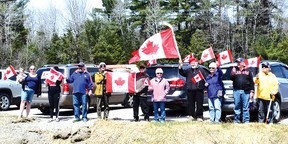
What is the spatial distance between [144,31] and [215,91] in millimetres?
50034

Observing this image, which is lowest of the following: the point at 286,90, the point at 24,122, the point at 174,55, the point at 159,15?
the point at 24,122

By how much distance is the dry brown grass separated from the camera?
8.48 meters

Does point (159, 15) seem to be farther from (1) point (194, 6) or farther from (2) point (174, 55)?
(2) point (174, 55)

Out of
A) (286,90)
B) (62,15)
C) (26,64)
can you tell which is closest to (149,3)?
(62,15)

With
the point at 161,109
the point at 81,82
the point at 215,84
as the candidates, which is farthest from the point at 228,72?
the point at 81,82

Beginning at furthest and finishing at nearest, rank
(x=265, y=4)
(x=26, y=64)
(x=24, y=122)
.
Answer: (x=265, y=4) → (x=26, y=64) → (x=24, y=122)

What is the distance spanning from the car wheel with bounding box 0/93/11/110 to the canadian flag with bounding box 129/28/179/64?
8.50m

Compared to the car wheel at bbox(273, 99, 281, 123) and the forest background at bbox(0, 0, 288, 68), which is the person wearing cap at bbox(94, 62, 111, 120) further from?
the forest background at bbox(0, 0, 288, 68)

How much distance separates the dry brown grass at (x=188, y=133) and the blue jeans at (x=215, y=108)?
5.05 ft

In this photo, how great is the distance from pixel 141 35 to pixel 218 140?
56.7 m

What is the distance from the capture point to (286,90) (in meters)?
12.5

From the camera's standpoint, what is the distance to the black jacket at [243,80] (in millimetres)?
10609

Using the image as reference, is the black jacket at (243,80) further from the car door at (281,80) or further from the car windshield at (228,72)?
the car door at (281,80)

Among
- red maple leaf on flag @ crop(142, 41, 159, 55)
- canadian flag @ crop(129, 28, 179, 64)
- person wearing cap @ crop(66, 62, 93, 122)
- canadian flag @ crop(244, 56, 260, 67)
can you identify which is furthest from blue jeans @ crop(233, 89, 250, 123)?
person wearing cap @ crop(66, 62, 93, 122)
